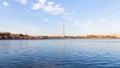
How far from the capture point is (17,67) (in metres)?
27.3

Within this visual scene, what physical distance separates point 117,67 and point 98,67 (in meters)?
3.45

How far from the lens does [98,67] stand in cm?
2766

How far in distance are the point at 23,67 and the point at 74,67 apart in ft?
28.1

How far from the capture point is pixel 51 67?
1067 inches

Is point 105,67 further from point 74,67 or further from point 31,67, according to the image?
point 31,67

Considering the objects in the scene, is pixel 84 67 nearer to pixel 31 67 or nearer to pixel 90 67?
pixel 90 67

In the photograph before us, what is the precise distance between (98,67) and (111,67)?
96.5 inches

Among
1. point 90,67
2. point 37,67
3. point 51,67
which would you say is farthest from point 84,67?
point 37,67

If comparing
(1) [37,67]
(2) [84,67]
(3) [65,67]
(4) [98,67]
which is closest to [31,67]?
(1) [37,67]

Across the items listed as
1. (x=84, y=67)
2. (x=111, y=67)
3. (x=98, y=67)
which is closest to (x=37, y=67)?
(x=84, y=67)

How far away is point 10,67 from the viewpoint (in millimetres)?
27156

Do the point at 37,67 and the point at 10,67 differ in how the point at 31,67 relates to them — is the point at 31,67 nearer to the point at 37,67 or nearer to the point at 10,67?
the point at 37,67

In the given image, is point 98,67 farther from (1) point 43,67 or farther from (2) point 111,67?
(1) point 43,67

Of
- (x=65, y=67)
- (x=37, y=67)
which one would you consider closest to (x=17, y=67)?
(x=37, y=67)
